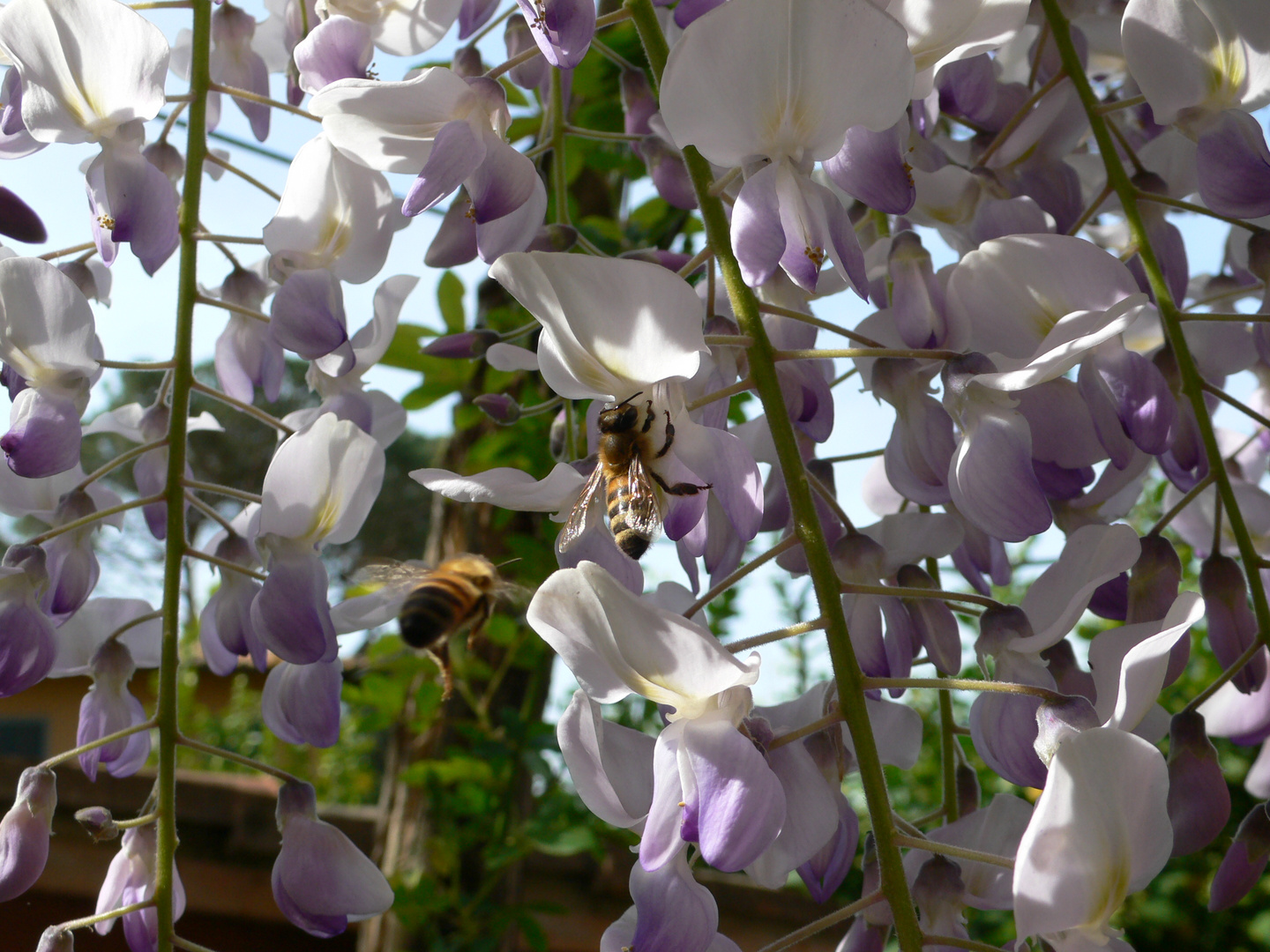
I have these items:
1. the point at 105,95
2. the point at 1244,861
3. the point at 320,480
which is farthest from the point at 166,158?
the point at 1244,861

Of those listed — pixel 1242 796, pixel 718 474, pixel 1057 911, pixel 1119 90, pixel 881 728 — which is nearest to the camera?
pixel 1057 911

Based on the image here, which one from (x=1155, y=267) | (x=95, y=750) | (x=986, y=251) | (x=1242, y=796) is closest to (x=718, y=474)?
(x=986, y=251)

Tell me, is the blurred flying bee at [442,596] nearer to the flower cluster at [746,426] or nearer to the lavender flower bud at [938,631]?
the flower cluster at [746,426]

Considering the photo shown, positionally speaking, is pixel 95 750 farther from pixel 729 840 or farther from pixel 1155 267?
pixel 1155 267

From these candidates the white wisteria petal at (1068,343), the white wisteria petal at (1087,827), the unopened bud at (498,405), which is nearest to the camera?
the white wisteria petal at (1087,827)

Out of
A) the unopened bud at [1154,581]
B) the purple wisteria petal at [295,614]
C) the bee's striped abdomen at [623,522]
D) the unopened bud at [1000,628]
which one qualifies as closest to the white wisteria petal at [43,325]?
the purple wisteria petal at [295,614]

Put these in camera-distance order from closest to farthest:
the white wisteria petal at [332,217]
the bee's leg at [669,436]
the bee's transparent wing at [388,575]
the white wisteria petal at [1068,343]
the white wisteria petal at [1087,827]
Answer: the white wisteria petal at [1087,827], the white wisteria petal at [1068,343], the bee's leg at [669,436], the white wisteria petal at [332,217], the bee's transparent wing at [388,575]

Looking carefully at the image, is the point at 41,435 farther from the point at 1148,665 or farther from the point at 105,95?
the point at 1148,665
